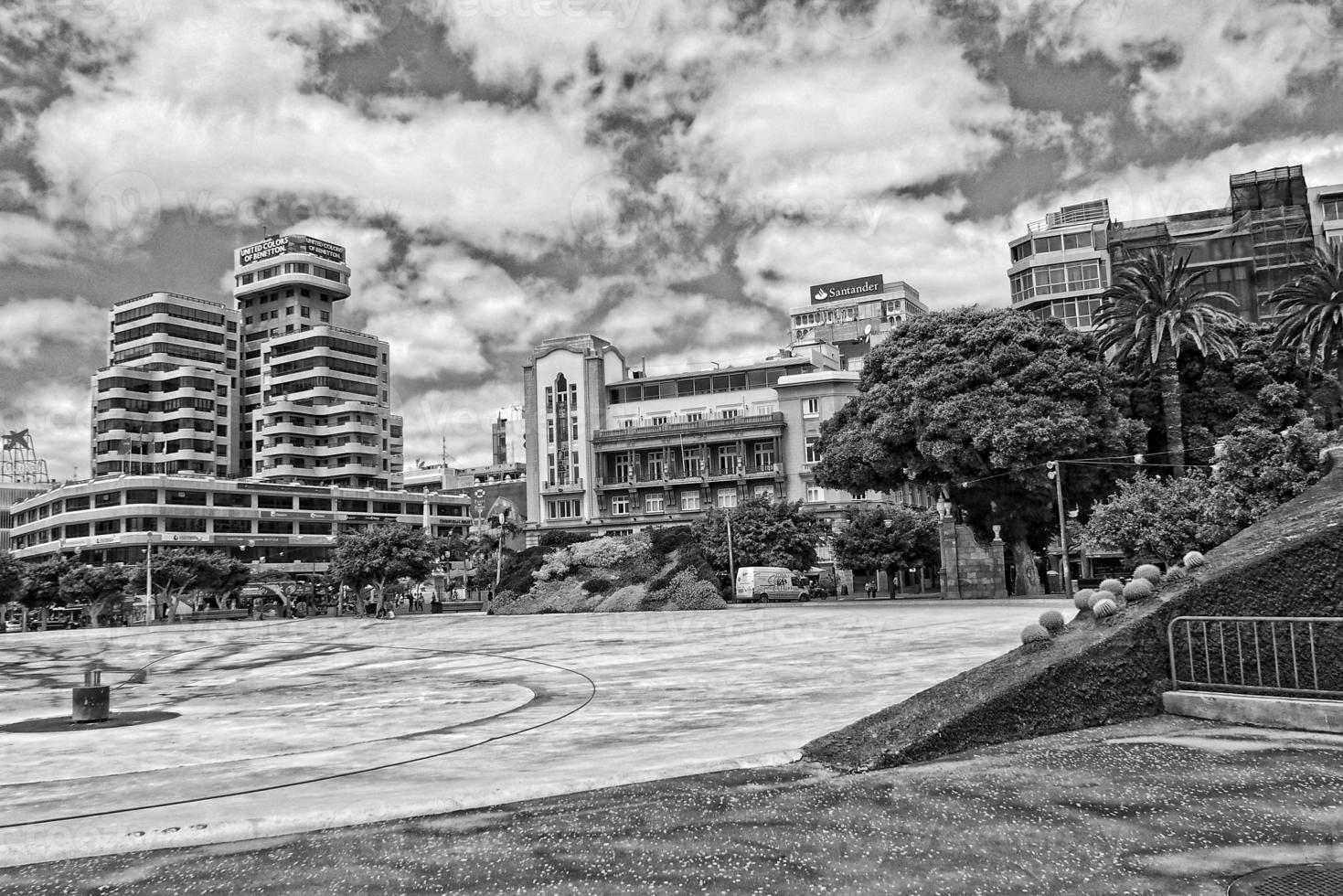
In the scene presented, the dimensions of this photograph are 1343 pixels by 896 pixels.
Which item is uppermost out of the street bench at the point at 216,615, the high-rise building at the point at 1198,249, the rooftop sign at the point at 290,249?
the rooftop sign at the point at 290,249

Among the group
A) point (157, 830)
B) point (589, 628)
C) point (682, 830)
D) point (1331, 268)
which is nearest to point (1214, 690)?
point (682, 830)

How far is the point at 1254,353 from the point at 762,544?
31360 millimetres

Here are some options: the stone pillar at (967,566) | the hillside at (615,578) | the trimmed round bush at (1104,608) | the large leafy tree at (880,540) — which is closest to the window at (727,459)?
the large leafy tree at (880,540)

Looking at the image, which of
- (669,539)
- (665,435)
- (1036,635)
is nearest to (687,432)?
(665,435)

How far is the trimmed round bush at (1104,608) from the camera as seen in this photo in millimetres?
11227

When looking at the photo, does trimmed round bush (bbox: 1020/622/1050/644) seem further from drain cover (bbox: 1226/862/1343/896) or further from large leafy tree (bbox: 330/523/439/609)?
large leafy tree (bbox: 330/523/439/609)

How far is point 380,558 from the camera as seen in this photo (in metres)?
78.7

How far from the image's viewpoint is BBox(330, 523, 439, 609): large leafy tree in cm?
7869

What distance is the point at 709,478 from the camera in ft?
305

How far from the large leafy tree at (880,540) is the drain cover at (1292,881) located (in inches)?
2432

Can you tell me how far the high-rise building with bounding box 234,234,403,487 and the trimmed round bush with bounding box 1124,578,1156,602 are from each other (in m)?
123

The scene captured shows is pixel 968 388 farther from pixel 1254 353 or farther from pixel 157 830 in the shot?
pixel 157 830

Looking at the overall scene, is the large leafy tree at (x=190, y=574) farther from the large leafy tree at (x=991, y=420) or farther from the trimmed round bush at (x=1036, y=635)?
the trimmed round bush at (x=1036, y=635)

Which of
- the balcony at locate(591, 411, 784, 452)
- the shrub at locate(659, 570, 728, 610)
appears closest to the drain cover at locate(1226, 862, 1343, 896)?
the shrub at locate(659, 570, 728, 610)
